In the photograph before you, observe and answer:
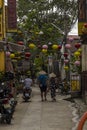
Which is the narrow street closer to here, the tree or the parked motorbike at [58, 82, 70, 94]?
the parked motorbike at [58, 82, 70, 94]

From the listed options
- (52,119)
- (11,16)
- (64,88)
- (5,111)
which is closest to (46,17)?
(64,88)

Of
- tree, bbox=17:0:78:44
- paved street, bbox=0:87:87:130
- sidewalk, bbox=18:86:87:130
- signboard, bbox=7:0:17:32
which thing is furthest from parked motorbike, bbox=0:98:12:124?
tree, bbox=17:0:78:44

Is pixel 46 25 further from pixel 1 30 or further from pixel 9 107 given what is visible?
pixel 9 107

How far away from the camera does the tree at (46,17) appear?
38094 mm

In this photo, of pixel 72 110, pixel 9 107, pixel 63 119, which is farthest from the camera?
pixel 72 110

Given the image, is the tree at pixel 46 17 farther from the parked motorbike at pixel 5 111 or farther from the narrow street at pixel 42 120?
the parked motorbike at pixel 5 111

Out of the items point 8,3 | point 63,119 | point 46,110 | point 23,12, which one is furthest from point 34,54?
point 63,119

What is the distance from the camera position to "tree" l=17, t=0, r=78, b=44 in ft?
125

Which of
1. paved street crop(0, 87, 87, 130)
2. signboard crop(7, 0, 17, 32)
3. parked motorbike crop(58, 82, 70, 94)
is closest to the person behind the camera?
paved street crop(0, 87, 87, 130)

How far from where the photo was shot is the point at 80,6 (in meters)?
A: 22.6

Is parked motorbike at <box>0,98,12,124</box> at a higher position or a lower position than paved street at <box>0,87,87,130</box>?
higher

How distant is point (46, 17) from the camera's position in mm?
43156

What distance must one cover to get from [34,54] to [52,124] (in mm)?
31394

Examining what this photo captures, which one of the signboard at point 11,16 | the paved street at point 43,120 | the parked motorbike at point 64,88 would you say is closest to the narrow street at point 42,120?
the paved street at point 43,120
